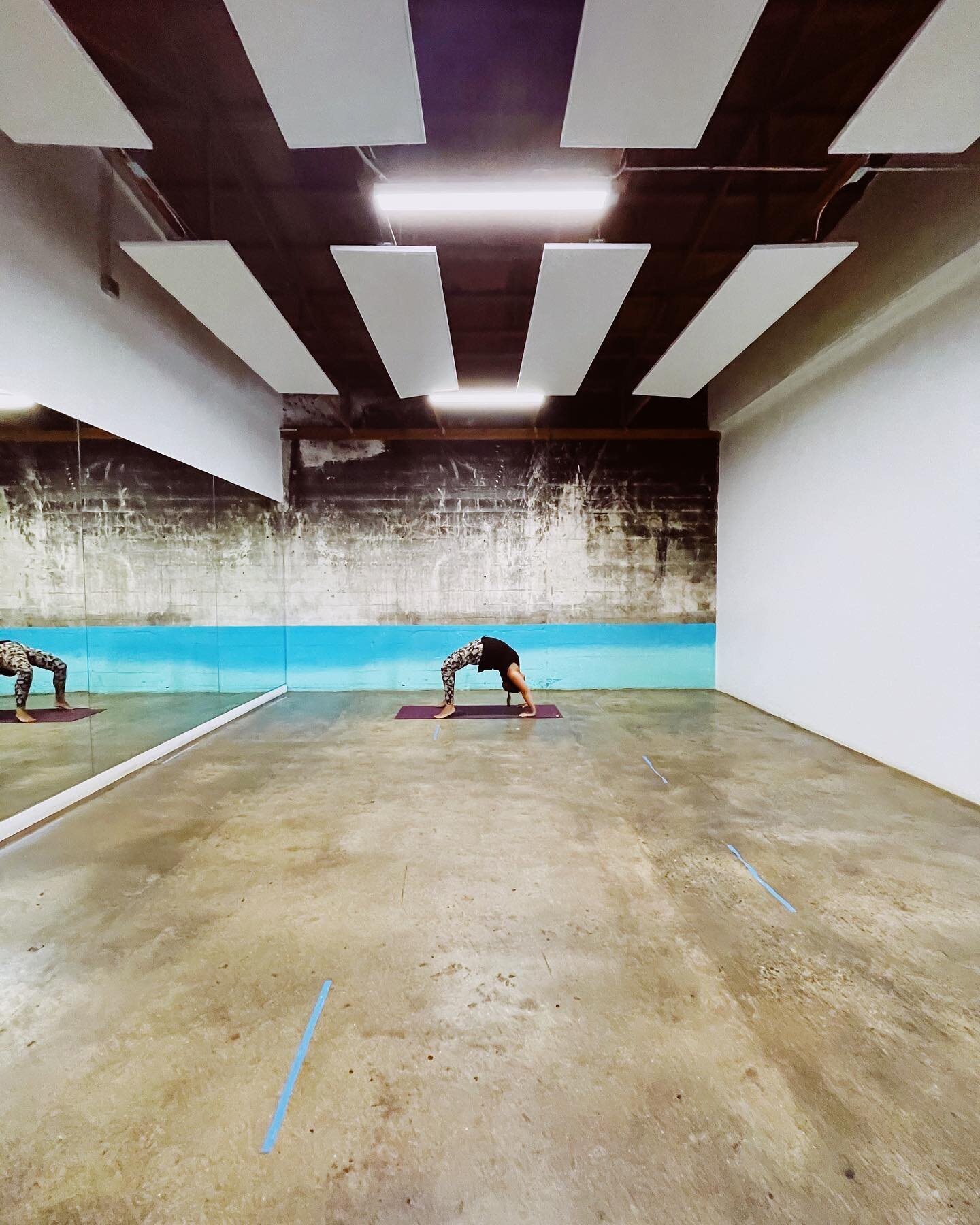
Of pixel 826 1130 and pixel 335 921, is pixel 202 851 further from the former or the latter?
pixel 826 1130

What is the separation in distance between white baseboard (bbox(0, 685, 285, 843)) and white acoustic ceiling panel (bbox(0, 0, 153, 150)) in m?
3.62

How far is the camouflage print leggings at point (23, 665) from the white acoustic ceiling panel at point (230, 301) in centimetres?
249

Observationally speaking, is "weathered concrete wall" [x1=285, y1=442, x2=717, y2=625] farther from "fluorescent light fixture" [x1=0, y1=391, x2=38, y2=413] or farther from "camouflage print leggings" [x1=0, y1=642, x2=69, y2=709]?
"fluorescent light fixture" [x1=0, y1=391, x2=38, y2=413]

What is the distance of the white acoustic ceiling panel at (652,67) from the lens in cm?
224

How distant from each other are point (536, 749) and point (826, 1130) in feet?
11.8

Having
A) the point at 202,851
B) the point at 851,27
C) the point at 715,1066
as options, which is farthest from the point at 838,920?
the point at 851,27

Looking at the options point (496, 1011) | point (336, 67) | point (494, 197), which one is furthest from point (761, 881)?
point (336, 67)

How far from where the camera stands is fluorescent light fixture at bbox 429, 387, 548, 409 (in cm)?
644

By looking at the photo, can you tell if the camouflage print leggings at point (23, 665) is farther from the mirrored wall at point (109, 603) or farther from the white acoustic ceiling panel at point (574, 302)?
the white acoustic ceiling panel at point (574, 302)

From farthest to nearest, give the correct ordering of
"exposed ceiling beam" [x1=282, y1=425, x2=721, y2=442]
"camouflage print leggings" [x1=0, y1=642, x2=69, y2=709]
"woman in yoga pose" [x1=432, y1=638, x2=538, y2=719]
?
"exposed ceiling beam" [x1=282, y1=425, x2=721, y2=442]
"woman in yoga pose" [x1=432, y1=638, x2=538, y2=719]
"camouflage print leggings" [x1=0, y1=642, x2=69, y2=709]

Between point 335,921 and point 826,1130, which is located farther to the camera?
point 335,921

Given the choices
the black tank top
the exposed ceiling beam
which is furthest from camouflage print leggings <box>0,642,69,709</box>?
the exposed ceiling beam

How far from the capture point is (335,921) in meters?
2.48

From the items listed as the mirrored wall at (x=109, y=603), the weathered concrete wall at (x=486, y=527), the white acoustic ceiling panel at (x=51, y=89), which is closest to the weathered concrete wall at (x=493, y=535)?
the weathered concrete wall at (x=486, y=527)
